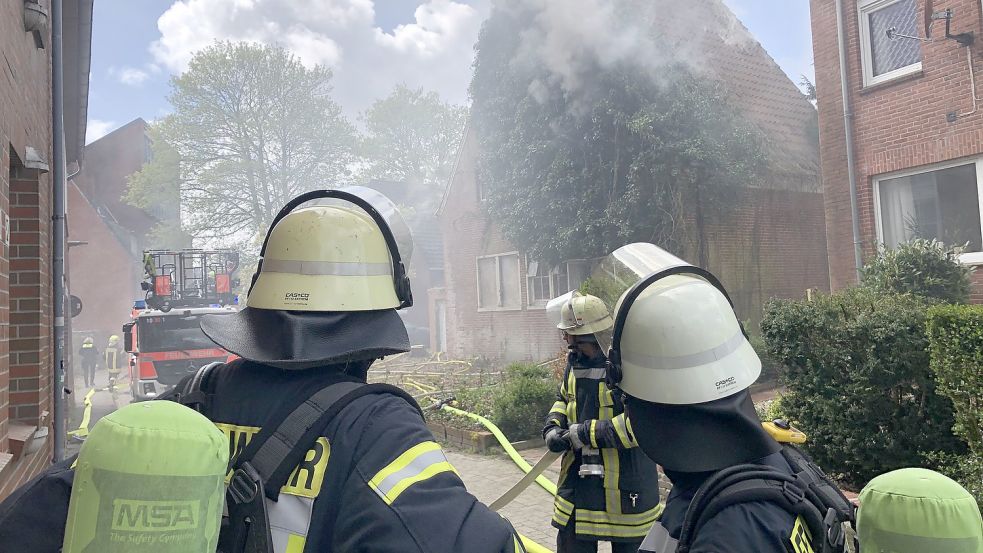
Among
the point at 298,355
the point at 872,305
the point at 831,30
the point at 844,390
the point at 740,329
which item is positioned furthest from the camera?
the point at 831,30

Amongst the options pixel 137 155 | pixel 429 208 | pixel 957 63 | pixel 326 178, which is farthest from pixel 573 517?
pixel 137 155

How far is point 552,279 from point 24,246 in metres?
14.0

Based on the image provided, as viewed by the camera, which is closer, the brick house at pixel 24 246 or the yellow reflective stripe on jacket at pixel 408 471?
the yellow reflective stripe on jacket at pixel 408 471

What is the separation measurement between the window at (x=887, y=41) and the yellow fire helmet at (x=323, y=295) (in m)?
9.92

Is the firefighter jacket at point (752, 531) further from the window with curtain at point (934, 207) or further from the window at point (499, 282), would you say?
the window at point (499, 282)

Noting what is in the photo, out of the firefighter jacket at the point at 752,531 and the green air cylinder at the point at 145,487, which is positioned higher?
the green air cylinder at the point at 145,487

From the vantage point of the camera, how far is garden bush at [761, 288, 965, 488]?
4680 millimetres

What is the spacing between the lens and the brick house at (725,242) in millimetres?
14906

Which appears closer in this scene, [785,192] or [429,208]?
[785,192]

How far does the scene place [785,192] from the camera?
15562 millimetres

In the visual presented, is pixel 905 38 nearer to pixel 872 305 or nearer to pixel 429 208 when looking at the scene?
pixel 872 305

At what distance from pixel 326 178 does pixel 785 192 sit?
1842cm

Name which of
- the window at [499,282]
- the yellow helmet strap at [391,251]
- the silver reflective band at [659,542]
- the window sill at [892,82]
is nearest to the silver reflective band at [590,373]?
the silver reflective band at [659,542]

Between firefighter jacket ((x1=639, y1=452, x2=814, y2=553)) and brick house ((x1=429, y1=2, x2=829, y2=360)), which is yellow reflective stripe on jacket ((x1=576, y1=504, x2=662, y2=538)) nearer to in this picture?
firefighter jacket ((x1=639, y1=452, x2=814, y2=553))
